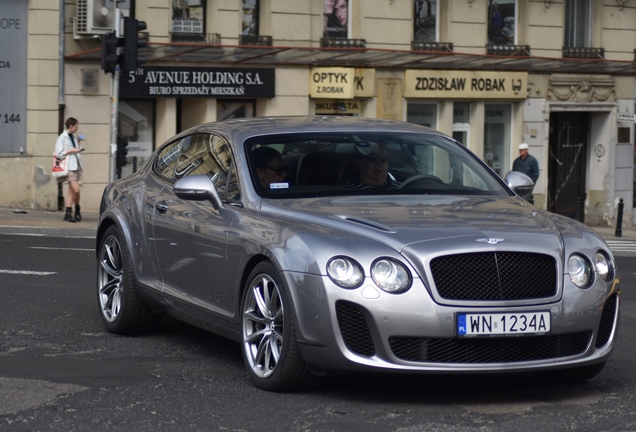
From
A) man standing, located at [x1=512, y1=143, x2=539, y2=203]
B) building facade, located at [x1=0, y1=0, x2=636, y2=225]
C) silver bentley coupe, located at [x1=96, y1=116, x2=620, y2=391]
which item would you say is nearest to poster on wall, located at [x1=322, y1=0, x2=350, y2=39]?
building facade, located at [x1=0, y1=0, x2=636, y2=225]

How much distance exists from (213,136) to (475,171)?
1713 mm

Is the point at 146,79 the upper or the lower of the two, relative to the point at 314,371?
upper

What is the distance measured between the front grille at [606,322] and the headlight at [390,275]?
118 centimetres

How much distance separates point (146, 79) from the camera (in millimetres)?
24859

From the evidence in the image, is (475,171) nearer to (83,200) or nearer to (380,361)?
(380,361)

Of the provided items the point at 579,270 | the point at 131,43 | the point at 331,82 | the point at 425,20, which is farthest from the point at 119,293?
the point at 425,20

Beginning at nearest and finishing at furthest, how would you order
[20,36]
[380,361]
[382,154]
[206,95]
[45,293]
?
[380,361]
[382,154]
[45,293]
[20,36]
[206,95]

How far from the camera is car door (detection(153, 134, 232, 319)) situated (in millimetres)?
7266

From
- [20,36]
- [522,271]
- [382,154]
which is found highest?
[20,36]

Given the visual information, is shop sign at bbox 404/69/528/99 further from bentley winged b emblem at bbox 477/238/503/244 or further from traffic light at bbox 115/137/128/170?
bentley winged b emblem at bbox 477/238/503/244

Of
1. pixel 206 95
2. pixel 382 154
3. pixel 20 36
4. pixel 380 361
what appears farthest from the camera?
pixel 206 95

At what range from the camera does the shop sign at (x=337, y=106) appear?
27.3 m

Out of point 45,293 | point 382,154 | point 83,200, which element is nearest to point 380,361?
point 382,154

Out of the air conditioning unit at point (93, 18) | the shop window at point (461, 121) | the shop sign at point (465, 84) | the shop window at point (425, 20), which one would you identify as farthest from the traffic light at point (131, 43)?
the shop window at point (461, 121)
